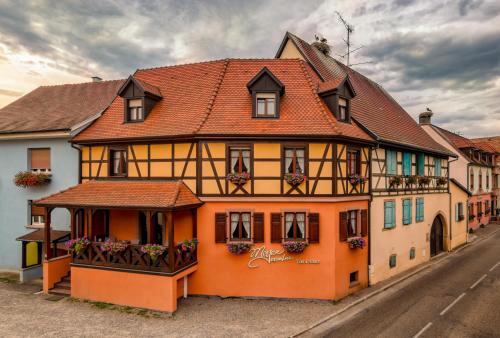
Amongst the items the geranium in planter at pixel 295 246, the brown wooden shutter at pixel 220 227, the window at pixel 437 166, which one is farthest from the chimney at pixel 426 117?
the brown wooden shutter at pixel 220 227

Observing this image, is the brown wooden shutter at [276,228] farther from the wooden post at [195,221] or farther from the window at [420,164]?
the window at [420,164]

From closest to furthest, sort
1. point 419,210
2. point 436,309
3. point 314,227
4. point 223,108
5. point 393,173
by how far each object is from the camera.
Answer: point 436,309, point 314,227, point 223,108, point 393,173, point 419,210

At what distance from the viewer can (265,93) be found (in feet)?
50.2

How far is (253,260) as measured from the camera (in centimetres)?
1451

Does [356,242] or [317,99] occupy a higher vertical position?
[317,99]

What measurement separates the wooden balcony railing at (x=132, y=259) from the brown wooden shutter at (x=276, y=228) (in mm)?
3435

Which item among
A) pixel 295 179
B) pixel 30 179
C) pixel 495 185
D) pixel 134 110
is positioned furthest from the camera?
pixel 495 185

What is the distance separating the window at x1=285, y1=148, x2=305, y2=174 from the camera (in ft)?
47.5

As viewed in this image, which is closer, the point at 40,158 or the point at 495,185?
the point at 40,158

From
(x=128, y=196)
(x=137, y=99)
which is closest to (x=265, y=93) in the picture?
(x=137, y=99)

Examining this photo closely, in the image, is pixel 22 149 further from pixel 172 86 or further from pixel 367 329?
pixel 367 329

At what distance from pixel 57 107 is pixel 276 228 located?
1518 centimetres

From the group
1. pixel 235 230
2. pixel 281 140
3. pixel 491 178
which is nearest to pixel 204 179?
pixel 235 230

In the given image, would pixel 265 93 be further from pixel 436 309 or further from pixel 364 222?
pixel 436 309
